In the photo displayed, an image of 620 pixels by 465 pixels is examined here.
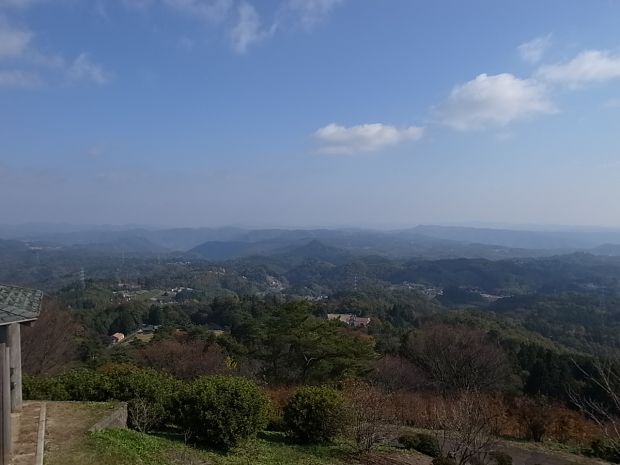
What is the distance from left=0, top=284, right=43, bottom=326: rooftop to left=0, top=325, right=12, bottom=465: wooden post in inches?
6.8

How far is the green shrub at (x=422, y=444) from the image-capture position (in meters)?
8.59

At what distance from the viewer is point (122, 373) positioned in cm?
824

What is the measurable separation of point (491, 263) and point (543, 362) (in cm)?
8475

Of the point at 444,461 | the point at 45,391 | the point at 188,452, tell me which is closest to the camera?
the point at 188,452

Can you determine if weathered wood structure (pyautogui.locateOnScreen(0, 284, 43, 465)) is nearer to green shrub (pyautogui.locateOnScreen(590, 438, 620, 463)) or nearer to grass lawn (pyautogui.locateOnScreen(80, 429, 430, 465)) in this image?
grass lawn (pyautogui.locateOnScreen(80, 429, 430, 465))

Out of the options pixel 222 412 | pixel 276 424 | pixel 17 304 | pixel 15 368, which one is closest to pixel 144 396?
pixel 222 412

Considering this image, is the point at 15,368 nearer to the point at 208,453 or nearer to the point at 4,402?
the point at 4,402

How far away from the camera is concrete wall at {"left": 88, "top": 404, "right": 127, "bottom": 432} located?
6.38m

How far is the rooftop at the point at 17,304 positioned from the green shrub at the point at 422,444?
7.31 m

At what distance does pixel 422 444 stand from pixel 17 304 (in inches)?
306

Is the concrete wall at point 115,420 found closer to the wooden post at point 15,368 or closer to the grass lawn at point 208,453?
the grass lawn at point 208,453

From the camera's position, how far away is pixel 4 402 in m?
4.68

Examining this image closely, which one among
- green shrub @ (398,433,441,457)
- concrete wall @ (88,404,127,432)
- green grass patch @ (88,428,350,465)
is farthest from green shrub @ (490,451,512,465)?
concrete wall @ (88,404,127,432)

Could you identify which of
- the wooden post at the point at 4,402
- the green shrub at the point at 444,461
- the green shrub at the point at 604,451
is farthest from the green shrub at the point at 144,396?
the green shrub at the point at 604,451
